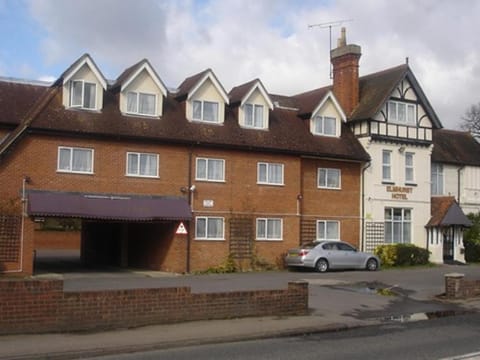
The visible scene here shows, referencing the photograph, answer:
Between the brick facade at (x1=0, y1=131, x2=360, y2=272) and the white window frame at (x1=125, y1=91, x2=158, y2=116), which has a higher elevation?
the white window frame at (x1=125, y1=91, x2=158, y2=116)

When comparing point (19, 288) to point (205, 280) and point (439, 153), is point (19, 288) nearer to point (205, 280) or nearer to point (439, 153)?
point (205, 280)

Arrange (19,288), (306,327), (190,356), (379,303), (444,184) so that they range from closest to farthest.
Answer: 1. (190,356)
2. (19,288)
3. (306,327)
4. (379,303)
5. (444,184)

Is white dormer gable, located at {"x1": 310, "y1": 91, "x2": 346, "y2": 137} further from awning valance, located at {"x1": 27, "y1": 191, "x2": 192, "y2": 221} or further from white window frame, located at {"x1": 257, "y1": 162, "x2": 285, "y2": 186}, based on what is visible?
awning valance, located at {"x1": 27, "y1": 191, "x2": 192, "y2": 221}

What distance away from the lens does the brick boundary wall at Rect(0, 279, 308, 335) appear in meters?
11.7

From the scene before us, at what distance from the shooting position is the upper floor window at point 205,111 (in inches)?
1182

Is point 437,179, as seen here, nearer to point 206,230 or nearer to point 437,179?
point 437,179

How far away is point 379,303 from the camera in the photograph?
59.9ft

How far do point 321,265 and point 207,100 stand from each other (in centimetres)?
896

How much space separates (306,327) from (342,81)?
2468cm

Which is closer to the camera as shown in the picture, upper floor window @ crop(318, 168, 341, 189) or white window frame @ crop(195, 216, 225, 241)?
white window frame @ crop(195, 216, 225, 241)

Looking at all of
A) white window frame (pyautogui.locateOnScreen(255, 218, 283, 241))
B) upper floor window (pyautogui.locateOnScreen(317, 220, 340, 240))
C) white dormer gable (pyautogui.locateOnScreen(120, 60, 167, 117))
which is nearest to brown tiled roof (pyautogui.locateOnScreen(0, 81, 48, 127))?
white dormer gable (pyautogui.locateOnScreen(120, 60, 167, 117))

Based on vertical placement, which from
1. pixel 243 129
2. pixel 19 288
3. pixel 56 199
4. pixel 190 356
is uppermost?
pixel 243 129

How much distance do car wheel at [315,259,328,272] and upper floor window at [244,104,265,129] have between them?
23.2ft

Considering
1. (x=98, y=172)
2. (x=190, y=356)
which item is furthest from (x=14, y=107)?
(x=190, y=356)
